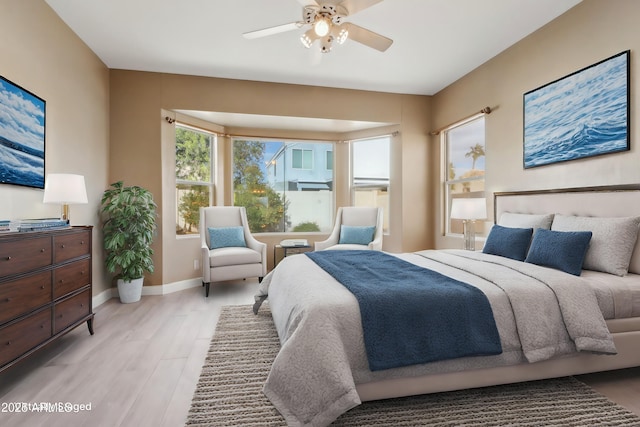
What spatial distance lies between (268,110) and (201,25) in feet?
5.02

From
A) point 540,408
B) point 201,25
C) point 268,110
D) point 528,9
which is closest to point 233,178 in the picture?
point 268,110

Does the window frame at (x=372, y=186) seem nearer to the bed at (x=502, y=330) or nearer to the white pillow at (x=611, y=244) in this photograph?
the bed at (x=502, y=330)

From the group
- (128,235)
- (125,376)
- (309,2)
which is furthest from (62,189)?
(309,2)

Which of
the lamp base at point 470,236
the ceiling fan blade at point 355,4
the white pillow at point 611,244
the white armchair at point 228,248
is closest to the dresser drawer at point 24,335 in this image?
the white armchair at point 228,248

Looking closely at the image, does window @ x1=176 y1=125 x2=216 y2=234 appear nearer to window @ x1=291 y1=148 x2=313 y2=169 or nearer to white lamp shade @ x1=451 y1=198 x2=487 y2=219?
window @ x1=291 y1=148 x2=313 y2=169

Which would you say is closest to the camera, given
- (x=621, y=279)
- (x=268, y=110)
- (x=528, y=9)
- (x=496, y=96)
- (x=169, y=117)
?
(x=621, y=279)

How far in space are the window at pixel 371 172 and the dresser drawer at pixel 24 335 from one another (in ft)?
13.9

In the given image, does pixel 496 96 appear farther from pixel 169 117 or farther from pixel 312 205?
pixel 169 117

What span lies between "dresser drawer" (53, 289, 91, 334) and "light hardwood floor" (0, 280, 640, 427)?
218 mm

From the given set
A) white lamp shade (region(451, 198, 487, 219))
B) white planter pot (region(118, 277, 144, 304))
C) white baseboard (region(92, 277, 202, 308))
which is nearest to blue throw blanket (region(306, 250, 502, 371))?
white lamp shade (region(451, 198, 487, 219))

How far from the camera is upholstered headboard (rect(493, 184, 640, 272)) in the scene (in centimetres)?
235

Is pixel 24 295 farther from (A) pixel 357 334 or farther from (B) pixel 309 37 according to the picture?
(B) pixel 309 37

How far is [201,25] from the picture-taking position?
10.3 ft

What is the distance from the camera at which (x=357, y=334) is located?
1620mm
